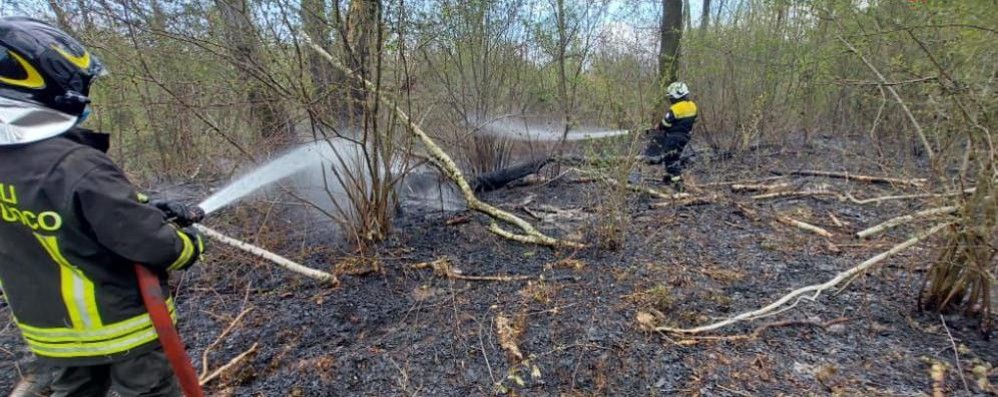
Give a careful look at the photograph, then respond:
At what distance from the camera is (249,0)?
3496 millimetres

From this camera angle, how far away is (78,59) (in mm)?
1688

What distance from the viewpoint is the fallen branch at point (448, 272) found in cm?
388

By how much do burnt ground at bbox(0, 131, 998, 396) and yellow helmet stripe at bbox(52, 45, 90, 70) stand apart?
71.2 inches

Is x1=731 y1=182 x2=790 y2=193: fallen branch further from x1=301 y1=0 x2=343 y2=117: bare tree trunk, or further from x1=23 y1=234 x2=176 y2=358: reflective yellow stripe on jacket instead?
x1=23 y1=234 x2=176 y2=358: reflective yellow stripe on jacket

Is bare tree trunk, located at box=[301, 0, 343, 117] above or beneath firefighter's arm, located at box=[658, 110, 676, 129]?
above

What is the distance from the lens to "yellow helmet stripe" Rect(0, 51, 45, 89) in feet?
5.08

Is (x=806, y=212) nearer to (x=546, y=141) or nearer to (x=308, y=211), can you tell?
Answer: (x=546, y=141)

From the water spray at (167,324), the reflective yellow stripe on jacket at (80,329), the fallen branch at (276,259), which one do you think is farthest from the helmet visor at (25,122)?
the fallen branch at (276,259)

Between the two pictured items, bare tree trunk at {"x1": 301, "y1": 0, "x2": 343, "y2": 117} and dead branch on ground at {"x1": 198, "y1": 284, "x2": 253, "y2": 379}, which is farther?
bare tree trunk at {"x1": 301, "y1": 0, "x2": 343, "y2": 117}

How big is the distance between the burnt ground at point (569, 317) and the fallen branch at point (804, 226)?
2.2 inches

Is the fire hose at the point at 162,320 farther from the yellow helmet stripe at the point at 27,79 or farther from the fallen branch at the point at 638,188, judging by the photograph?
the fallen branch at the point at 638,188

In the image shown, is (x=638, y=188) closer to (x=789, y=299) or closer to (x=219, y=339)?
(x=789, y=299)

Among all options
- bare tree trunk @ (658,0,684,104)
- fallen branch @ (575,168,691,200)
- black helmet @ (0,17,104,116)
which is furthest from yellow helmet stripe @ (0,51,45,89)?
bare tree trunk @ (658,0,684,104)

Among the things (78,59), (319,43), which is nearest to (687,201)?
(319,43)
